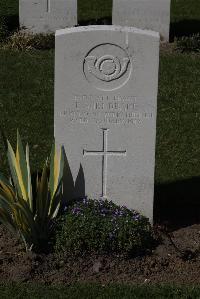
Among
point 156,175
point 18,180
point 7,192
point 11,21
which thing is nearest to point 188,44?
point 11,21

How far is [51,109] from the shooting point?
10797 mm

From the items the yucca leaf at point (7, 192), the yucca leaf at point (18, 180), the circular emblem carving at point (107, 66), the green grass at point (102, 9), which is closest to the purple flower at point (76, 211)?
the yucca leaf at point (18, 180)

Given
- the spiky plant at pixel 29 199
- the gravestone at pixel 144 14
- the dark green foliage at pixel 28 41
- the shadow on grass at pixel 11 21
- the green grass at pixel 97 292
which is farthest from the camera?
the shadow on grass at pixel 11 21

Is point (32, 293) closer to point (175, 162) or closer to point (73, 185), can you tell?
point (73, 185)

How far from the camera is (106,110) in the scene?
23.6ft

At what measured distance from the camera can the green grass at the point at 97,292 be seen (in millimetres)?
6504

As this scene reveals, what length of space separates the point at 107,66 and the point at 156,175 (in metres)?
2.27

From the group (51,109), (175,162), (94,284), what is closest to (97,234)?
(94,284)

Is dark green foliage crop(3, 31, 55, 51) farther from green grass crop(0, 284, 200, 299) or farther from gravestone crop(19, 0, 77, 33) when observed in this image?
green grass crop(0, 284, 200, 299)

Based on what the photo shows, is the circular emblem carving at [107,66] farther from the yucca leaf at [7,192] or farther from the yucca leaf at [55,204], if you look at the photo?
the yucca leaf at [7,192]

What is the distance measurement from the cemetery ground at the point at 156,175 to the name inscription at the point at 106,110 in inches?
43.3

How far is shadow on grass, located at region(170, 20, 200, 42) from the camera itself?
45.5ft

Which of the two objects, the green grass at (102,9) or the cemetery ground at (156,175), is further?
the green grass at (102,9)

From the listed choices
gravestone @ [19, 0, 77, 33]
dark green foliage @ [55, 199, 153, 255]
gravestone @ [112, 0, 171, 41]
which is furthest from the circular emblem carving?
gravestone @ [19, 0, 77, 33]
